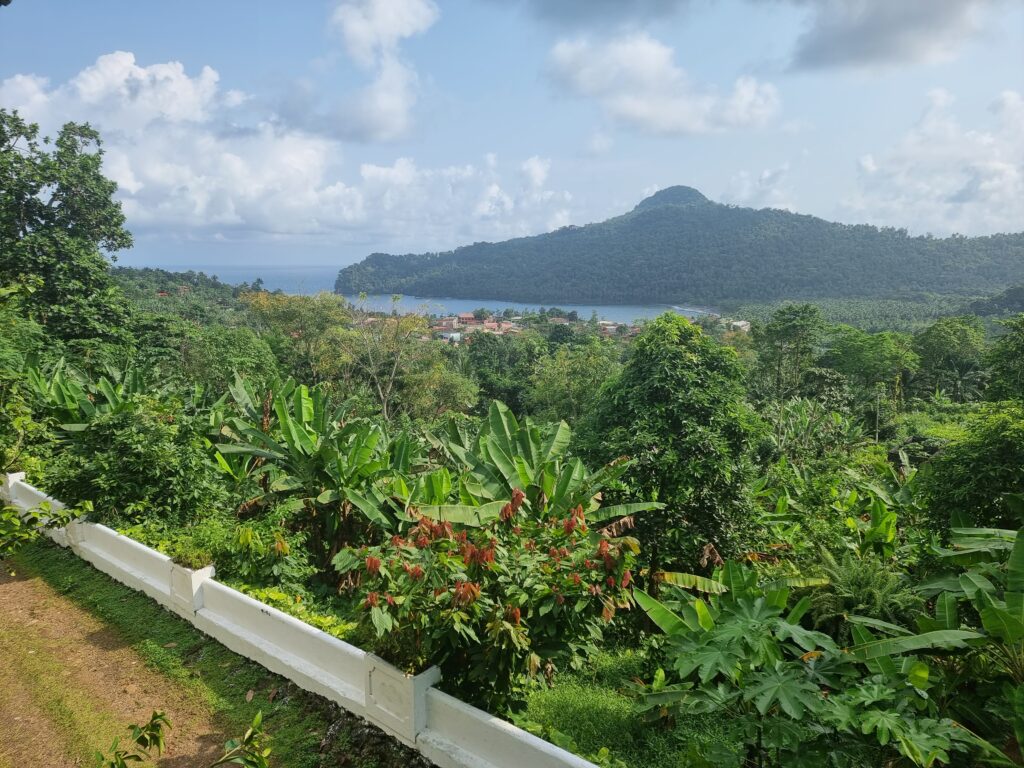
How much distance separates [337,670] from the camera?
3.74 metres

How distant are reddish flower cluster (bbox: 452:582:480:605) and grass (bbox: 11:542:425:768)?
1131 mm

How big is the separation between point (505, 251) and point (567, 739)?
628ft

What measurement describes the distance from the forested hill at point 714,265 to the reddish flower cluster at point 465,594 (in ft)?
307

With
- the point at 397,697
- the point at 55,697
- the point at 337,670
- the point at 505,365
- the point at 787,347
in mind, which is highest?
the point at 397,697

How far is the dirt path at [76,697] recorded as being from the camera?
3453 millimetres

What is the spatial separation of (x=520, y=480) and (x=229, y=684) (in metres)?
2.62

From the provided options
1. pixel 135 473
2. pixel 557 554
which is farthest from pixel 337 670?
pixel 135 473

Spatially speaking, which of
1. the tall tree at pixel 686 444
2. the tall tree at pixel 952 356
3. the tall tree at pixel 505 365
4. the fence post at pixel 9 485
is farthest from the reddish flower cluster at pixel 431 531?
the tall tree at pixel 952 356

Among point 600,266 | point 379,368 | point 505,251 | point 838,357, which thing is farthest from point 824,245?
point 379,368

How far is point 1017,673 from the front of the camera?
278 cm

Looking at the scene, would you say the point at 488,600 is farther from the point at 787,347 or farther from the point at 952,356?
the point at 952,356

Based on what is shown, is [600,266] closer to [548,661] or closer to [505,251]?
[505,251]

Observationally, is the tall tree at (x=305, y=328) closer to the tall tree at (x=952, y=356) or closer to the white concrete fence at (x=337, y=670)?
the white concrete fence at (x=337, y=670)

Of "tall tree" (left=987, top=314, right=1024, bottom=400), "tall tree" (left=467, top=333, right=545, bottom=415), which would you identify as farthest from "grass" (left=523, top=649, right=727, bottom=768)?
"tall tree" (left=467, top=333, right=545, bottom=415)
